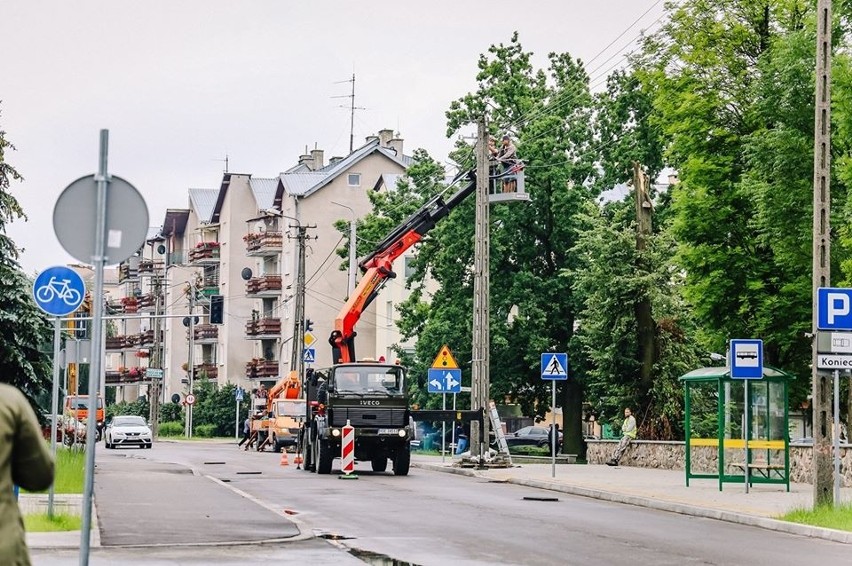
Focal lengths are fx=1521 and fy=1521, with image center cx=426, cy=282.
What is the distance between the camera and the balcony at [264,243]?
3885 inches

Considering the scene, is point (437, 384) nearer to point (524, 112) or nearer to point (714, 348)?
point (714, 348)

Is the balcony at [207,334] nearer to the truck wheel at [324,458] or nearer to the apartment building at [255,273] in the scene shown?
the apartment building at [255,273]

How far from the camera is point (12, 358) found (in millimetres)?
34750

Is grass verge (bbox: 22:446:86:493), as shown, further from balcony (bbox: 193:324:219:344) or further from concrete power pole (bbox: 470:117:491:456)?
balcony (bbox: 193:324:219:344)

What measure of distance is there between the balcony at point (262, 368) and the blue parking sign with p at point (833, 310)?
78.8 meters

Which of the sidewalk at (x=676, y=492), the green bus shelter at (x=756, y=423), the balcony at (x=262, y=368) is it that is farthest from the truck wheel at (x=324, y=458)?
the balcony at (x=262, y=368)

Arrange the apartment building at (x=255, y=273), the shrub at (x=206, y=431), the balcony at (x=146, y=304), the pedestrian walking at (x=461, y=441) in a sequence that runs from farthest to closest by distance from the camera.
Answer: the balcony at (x=146, y=304)
the apartment building at (x=255, y=273)
the shrub at (x=206, y=431)
the pedestrian walking at (x=461, y=441)

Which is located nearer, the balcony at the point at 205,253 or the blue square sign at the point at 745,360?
the blue square sign at the point at 745,360

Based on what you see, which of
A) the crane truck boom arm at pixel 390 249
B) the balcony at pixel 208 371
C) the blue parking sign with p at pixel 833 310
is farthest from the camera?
the balcony at pixel 208 371

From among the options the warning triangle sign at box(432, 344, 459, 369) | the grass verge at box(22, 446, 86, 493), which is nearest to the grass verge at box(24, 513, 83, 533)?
the grass verge at box(22, 446, 86, 493)

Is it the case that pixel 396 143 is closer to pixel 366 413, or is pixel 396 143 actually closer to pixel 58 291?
pixel 366 413

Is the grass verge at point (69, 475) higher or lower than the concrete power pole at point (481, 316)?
lower

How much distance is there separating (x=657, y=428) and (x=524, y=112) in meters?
16.7

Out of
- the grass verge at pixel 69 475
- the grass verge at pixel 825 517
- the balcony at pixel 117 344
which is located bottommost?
the grass verge at pixel 69 475
